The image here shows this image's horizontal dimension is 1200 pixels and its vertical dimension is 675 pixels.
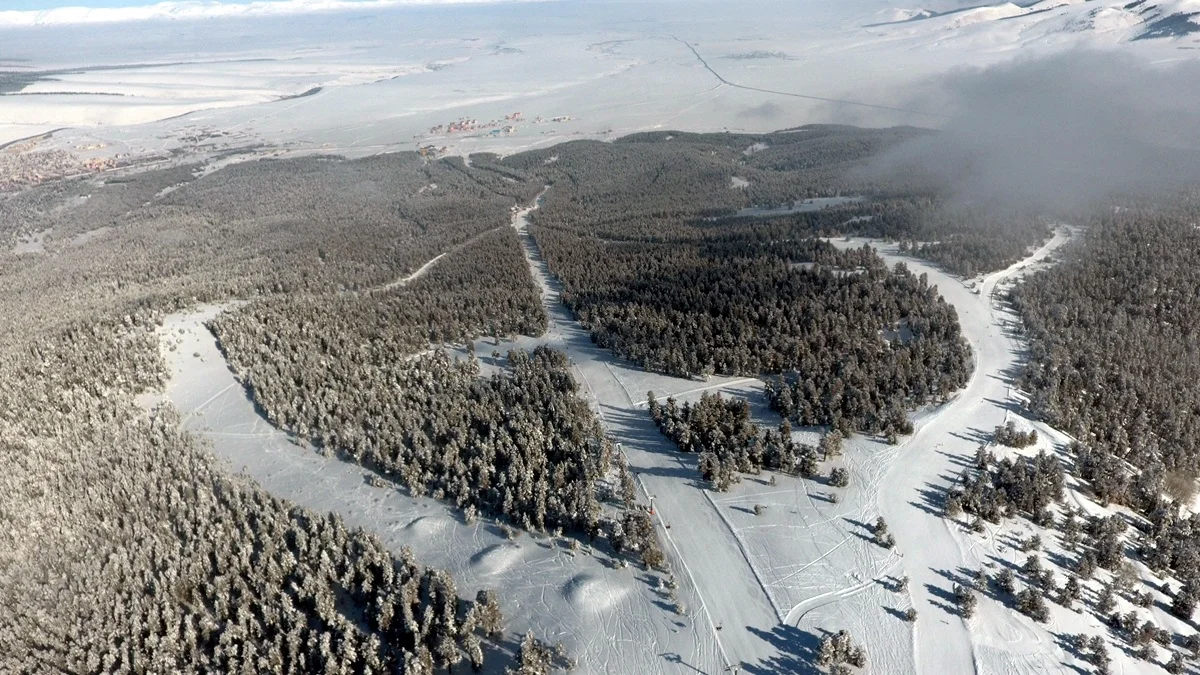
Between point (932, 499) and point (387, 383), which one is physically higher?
point (387, 383)

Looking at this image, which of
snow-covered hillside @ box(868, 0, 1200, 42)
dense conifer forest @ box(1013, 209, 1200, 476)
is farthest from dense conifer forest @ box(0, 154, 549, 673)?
snow-covered hillside @ box(868, 0, 1200, 42)

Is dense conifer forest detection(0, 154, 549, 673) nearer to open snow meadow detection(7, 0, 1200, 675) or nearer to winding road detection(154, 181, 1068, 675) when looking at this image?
open snow meadow detection(7, 0, 1200, 675)

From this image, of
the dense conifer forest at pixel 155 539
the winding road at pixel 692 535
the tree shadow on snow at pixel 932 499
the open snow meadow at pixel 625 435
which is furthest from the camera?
the tree shadow on snow at pixel 932 499

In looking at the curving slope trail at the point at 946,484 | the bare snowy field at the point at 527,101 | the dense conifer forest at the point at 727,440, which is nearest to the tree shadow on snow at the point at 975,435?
the curving slope trail at the point at 946,484

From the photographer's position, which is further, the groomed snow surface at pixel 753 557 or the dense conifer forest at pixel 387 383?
the dense conifer forest at pixel 387 383

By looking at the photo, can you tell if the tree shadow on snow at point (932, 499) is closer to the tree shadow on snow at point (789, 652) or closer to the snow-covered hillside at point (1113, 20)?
the tree shadow on snow at point (789, 652)

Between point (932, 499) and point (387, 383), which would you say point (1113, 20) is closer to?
point (932, 499)

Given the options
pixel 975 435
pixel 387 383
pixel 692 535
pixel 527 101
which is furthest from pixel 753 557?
pixel 527 101
